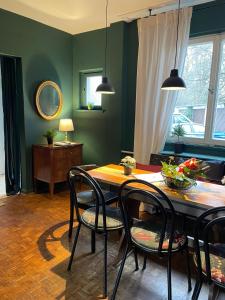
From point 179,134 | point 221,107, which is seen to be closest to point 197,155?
point 179,134

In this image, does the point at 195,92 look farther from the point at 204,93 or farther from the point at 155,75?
the point at 155,75

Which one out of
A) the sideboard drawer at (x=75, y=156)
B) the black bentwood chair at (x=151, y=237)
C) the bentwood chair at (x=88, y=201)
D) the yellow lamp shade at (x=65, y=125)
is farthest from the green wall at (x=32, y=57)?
the black bentwood chair at (x=151, y=237)

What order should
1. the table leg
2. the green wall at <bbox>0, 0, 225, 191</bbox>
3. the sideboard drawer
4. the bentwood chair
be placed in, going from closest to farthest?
1. the table leg
2. the bentwood chair
3. the green wall at <bbox>0, 0, 225, 191</bbox>
4. the sideboard drawer

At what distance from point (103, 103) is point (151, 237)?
110 inches

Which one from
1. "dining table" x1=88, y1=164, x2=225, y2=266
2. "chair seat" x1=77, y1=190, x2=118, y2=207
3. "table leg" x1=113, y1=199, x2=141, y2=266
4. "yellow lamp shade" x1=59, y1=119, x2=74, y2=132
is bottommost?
"table leg" x1=113, y1=199, x2=141, y2=266

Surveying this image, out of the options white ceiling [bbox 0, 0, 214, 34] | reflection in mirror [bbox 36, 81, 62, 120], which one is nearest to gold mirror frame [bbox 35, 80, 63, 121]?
reflection in mirror [bbox 36, 81, 62, 120]

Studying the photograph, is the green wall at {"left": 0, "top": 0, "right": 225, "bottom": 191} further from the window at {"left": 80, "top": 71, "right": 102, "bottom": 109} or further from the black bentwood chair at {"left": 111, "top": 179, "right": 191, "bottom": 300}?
the black bentwood chair at {"left": 111, "top": 179, "right": 191, "bottom": 300}

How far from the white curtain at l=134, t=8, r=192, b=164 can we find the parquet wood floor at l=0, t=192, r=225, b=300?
4.95 feet

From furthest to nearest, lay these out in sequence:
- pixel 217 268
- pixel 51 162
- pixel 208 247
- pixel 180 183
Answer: pixel 51 162 → pixel 180 183 → pixel 217 268 → pixel 208 247

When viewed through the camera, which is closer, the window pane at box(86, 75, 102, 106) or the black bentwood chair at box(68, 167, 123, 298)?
the black bentwood chair at box(68, 167, 123, 298)

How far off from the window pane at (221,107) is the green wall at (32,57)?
264cm

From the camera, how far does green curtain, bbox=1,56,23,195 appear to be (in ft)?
12.0

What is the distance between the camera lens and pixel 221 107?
3.17 m

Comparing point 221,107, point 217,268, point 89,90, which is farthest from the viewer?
point 89,90
